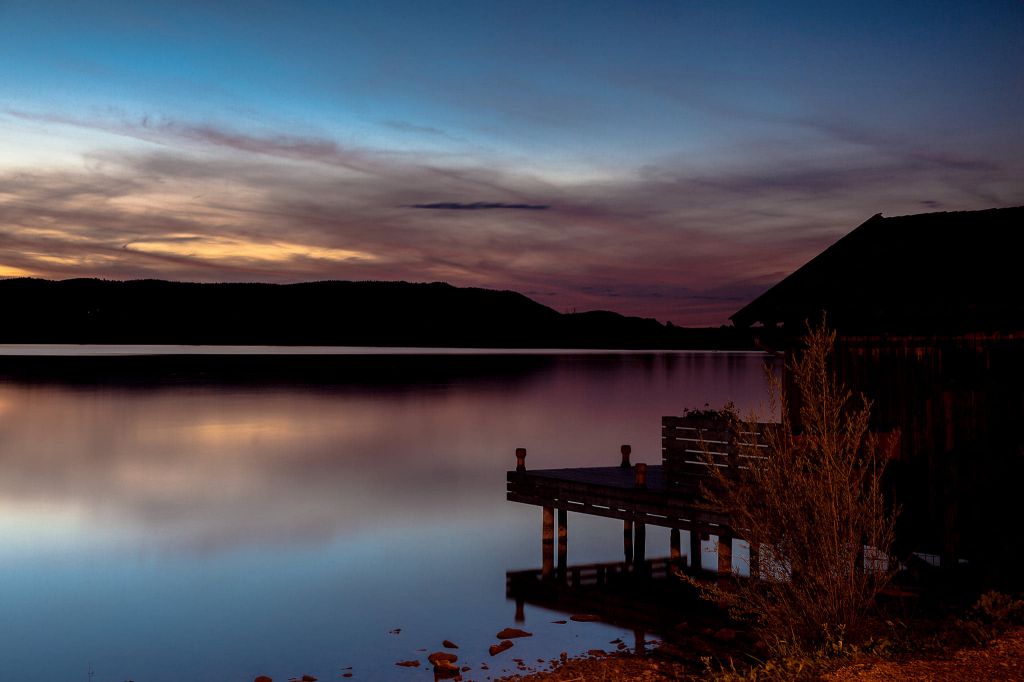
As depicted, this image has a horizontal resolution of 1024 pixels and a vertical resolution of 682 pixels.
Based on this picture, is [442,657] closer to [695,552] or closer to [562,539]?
[562,539]

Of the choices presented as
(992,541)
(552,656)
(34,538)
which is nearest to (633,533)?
(552,656)

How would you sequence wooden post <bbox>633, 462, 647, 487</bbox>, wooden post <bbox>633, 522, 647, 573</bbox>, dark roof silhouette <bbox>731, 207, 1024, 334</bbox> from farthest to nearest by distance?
wooden post <bbox>633, 522, 647, 573</bbox> → wooden post <bbox>633, 462, 647, 487</bbox> → dark roof silhouette <bbox>731, 207, 1024, 334</bbox>

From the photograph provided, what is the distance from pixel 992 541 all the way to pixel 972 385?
100 inches

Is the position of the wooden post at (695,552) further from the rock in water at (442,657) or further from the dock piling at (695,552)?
the rock in water at (442,657)

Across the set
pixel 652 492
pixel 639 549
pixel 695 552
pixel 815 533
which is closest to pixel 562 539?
pixel 639 549

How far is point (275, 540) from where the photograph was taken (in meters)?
28.5

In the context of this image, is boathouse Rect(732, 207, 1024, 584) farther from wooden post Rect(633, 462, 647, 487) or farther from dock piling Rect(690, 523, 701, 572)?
dock piling Rect(690, 523, 701, 572)

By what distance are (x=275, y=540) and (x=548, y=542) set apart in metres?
9.50

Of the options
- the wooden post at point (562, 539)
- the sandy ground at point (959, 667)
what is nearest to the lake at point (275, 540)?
the wooden post at point (562, 539)

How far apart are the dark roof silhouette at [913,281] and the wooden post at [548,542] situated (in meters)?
6.62

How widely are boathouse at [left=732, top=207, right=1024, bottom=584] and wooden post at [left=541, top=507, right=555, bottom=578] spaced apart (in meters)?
6.77

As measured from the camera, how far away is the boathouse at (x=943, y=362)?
15.2 metres

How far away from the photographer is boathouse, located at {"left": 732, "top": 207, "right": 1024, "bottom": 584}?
15172mm

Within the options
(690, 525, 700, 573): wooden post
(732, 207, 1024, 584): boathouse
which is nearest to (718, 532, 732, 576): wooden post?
(732, 207, 1024, 584): boathouse
